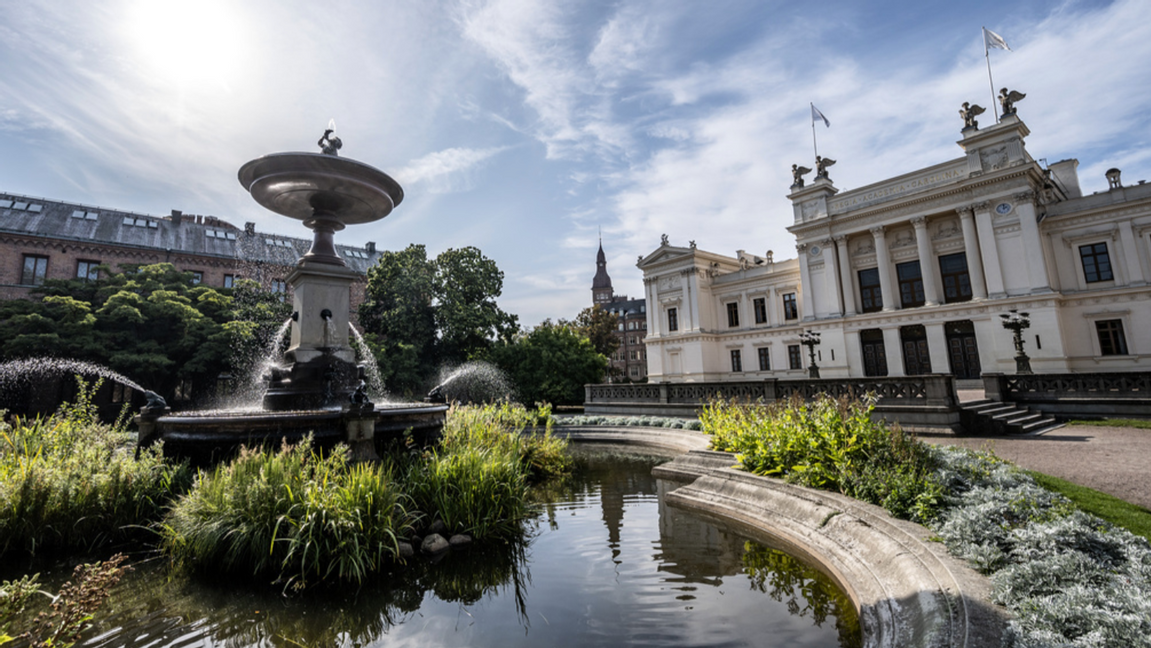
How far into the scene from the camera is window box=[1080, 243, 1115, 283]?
80.1ft

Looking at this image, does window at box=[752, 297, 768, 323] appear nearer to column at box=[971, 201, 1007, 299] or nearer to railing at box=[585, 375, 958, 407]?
column at box=[971, 201, 1007, 299]

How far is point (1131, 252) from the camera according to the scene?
23609 mm

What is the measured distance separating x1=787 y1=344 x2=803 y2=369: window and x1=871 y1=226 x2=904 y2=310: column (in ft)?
24.4

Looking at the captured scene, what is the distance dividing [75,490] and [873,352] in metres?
34.1

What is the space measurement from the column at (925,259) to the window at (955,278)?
64 centimetres

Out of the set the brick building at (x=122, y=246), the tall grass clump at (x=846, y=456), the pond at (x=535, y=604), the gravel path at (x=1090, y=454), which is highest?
the brick building at (x=122, y=246)

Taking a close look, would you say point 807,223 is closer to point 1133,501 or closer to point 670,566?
point 1133,501

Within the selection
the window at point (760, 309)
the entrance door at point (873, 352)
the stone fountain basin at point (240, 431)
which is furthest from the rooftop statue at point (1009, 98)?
the stone fountain basin at point (240, 431)

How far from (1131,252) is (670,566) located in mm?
32808

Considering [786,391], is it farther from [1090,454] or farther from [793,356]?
[793,356]

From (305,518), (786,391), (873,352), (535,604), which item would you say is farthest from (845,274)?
(305,518)

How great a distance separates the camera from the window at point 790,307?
36.7m

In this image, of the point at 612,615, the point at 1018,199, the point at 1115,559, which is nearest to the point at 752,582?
the point at 612,615

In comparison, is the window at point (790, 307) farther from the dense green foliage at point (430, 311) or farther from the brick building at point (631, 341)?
the brick building at point (631, 341)
